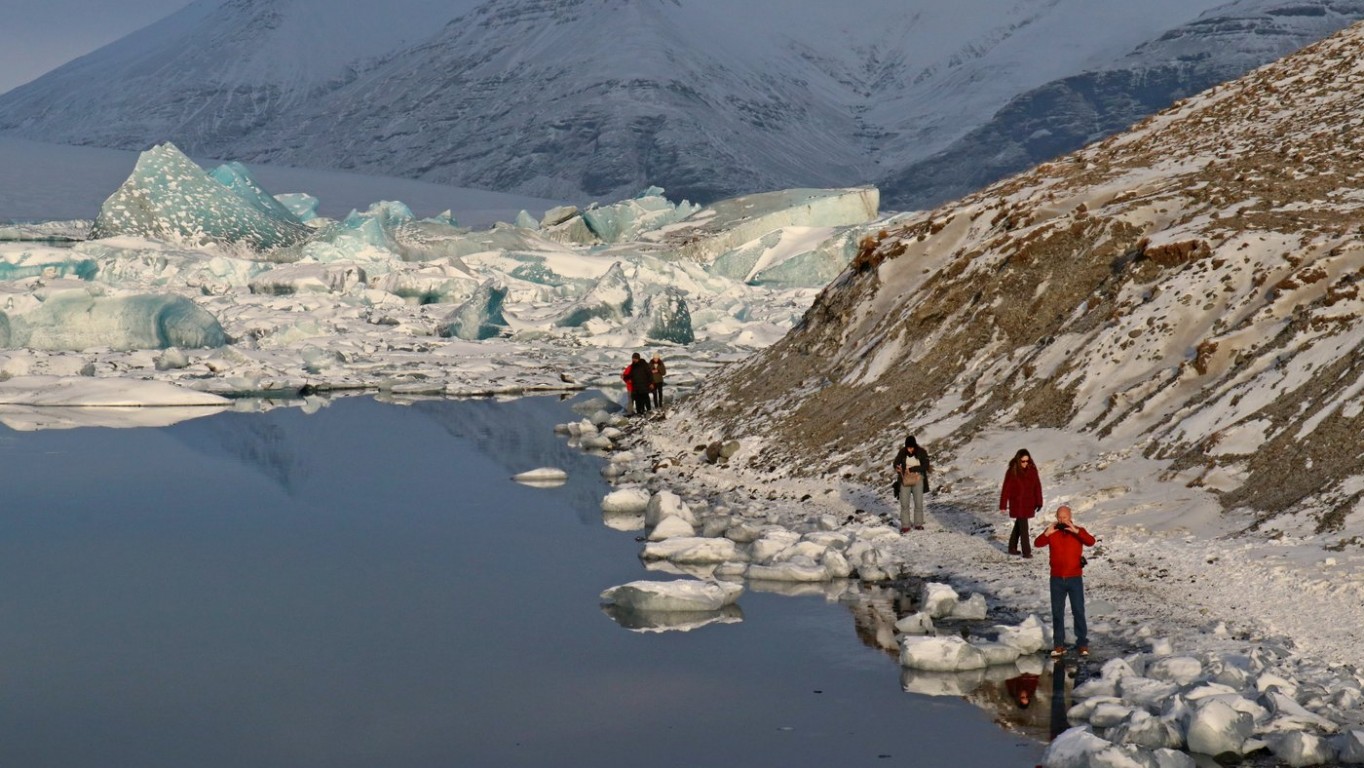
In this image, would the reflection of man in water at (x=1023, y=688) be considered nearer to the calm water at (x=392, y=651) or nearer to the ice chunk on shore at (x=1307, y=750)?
the calm water at (x=392, y=651)

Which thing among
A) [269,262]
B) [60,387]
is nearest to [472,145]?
[269,262]

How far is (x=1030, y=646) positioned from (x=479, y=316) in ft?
112

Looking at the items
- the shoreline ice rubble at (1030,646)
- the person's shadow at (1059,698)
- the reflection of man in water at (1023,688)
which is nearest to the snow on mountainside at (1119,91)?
the shoreline ice rubble at (1030,646)

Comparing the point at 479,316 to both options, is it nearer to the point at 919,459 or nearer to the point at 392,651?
the point at 919,459

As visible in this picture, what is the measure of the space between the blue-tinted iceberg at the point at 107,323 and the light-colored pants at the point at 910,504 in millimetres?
27733

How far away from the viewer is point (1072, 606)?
1198 centimetres

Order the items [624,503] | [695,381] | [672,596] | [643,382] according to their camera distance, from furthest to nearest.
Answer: [695,381]
[643,382]
[624,503]
[672,596]

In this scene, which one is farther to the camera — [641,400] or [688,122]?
[688,122]

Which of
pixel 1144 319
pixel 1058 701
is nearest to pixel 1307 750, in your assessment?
pixel 1058 701

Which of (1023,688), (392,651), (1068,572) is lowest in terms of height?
(392,651)

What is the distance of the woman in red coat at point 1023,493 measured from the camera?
49.6 feet

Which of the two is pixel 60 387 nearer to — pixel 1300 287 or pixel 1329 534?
pixel 1300 287

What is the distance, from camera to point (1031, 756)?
10.1 m

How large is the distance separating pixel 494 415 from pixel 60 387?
358 inches
